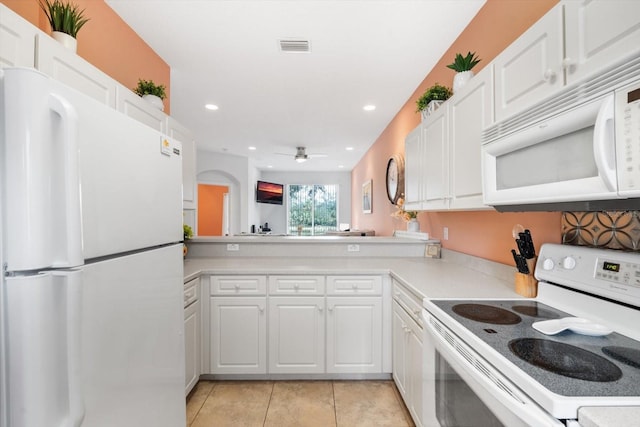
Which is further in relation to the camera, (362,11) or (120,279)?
(362,11)

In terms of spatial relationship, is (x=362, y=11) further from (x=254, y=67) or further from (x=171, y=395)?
(x=171, y=395)

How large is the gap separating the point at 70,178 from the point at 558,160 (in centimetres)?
139

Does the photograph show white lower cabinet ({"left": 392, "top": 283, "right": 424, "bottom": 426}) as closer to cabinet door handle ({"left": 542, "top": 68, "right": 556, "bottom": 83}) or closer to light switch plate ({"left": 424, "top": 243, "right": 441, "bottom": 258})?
light switch plate ({"left": 424, "top": 243, "right": 441, "bottom": 258})

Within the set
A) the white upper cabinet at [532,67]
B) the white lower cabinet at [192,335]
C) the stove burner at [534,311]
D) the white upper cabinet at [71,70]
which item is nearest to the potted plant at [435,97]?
the white upper cabinet at [532,67]

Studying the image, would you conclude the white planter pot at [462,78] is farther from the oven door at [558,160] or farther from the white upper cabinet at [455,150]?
the oven door at [558,160]

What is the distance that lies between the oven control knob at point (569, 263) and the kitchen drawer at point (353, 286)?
1.23 meters

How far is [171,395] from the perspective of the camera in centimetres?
121

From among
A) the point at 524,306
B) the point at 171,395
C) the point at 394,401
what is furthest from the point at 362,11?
→ the point at 394,401

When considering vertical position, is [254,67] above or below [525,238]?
above

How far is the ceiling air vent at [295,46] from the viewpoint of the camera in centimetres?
229

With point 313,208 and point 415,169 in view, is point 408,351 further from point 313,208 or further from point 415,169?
point 313,208

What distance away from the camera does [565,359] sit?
82 centimetres

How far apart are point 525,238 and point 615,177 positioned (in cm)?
75

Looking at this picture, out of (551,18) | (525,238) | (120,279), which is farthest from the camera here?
(525,238)
